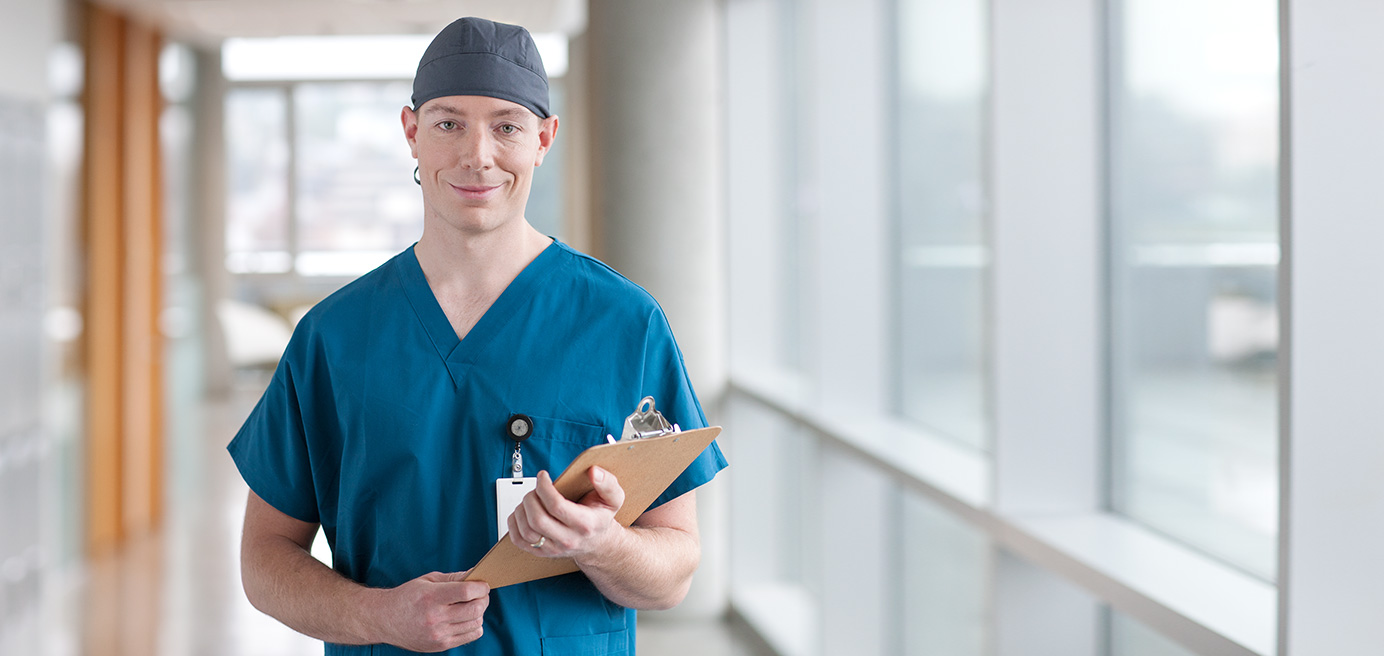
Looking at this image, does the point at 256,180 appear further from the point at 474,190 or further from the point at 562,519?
the point at 562,519

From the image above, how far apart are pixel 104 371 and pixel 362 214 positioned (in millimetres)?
5228

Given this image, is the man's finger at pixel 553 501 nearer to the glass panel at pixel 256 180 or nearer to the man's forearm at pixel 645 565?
the man's forearm at pixel 645 565

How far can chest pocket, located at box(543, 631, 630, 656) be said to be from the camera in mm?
1298

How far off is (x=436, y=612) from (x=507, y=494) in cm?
15

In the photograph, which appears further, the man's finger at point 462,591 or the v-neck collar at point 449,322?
the v-neck collar at point 449,322

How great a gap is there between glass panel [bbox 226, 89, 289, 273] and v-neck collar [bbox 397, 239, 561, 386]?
1006 cm

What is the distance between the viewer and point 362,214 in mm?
10859

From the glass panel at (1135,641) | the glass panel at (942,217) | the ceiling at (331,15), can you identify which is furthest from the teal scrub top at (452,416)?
the ceiling at (331,15)

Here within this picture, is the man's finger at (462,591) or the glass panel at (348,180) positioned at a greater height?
the glass panel at (348,180)

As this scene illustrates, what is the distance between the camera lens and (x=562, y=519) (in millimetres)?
1044

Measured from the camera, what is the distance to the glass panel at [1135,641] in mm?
2105

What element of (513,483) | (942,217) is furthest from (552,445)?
(942,217)

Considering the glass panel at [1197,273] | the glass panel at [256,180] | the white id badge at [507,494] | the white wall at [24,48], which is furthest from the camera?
the glass panel at [256,180]

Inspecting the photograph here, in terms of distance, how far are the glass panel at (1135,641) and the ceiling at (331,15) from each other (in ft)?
16.7
